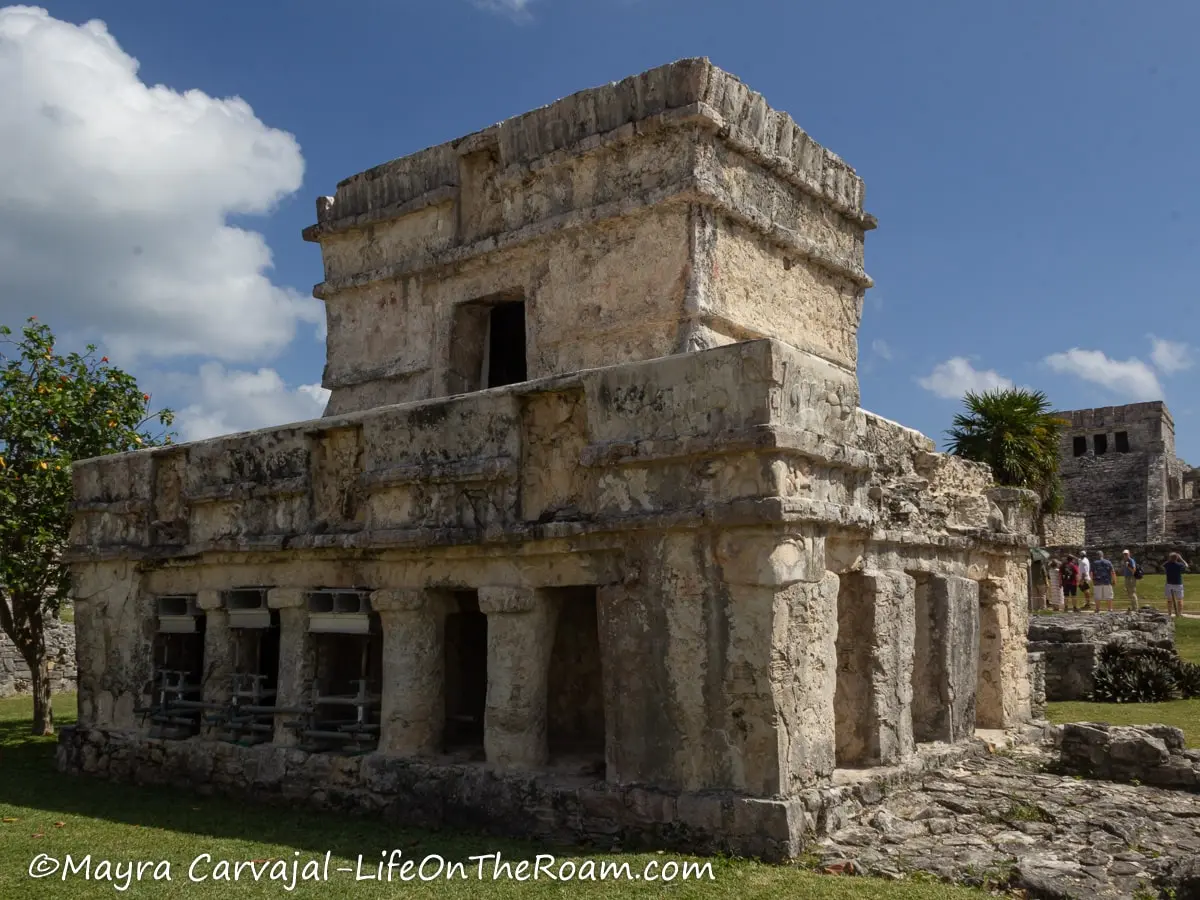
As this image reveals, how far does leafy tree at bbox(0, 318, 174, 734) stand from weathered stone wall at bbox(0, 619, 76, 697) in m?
4.93

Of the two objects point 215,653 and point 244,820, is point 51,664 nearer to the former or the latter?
point 215,653

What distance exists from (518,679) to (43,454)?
7441mm

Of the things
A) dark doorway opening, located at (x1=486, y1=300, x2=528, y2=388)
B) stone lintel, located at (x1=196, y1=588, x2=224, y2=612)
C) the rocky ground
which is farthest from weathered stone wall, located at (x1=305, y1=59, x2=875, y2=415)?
the rocky ground

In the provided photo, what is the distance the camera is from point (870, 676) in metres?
7.09

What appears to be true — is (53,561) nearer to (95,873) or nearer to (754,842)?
(95,873)

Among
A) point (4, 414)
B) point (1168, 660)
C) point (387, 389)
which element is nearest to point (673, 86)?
point (387, 389)

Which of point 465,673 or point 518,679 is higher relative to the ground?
point 518,679

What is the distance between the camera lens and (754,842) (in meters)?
5.74

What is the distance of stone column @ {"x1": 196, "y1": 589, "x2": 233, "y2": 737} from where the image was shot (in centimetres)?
883

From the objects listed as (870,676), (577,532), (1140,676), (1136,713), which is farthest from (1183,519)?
(577,532)

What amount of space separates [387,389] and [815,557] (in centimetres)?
499

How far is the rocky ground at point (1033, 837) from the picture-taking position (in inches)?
209

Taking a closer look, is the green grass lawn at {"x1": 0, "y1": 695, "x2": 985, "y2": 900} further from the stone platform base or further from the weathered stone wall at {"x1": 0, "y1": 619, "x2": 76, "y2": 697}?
the weathered stone wall at {"x1": 0, "y1": 619, "x2": 76, "y2": 697}

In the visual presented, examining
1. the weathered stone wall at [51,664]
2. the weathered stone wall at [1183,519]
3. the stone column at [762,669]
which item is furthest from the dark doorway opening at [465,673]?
the weathered stone wall at [1183,519]
